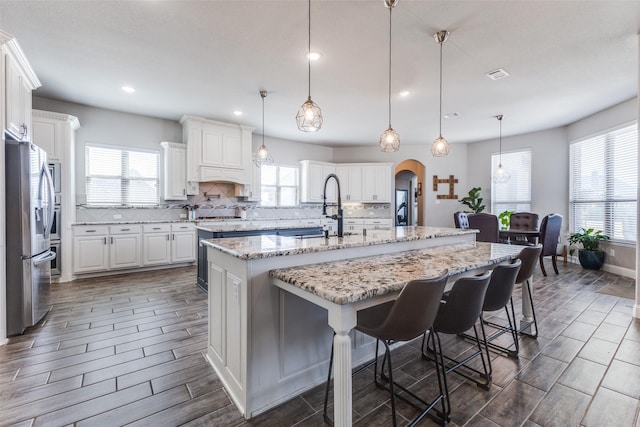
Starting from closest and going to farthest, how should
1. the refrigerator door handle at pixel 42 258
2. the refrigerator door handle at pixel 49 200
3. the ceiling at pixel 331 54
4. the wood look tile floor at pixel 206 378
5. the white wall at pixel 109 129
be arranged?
the wood look tile floor at pixel 206 378 → the ceiling at pixel 331 54 → the refrigerator door handle at pixel 42 258 → the refrigerator door handle at pixel 49 200 → the white wall at pixel 109 129

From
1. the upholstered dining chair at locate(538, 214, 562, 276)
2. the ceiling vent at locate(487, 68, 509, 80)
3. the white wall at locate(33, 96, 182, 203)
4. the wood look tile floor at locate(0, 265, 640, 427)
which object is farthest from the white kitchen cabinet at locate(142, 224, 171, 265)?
the upholstered dining chair at locate(538, 214, 562, 276)

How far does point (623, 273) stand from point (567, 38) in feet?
13.9

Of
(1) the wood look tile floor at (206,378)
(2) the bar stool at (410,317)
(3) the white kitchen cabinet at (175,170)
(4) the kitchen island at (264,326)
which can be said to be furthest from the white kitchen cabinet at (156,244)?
(2) the bar stool at (410,317)

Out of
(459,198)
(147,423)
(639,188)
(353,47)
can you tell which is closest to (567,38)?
(639,188)

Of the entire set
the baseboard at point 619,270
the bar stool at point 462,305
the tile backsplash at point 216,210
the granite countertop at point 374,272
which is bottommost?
the baseboard at point 619,270

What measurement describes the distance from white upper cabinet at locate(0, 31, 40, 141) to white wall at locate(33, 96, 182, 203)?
65.2 inches

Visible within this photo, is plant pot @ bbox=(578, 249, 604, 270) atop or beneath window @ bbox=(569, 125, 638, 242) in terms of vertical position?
beneath

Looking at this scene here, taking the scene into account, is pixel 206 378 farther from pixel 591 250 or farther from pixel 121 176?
pixel 591 250

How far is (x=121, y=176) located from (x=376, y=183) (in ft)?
18.5

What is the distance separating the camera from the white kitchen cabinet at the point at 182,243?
5.24m

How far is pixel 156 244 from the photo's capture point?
5.07 meters

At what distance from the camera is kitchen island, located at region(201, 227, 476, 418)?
5.50 feet

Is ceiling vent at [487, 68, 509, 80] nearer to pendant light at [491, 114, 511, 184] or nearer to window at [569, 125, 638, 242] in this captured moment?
pendant light at [491, 114, 511, 184]

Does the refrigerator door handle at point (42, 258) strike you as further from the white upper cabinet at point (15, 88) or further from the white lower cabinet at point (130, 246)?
the white lower cabinet at point (130, 246)
